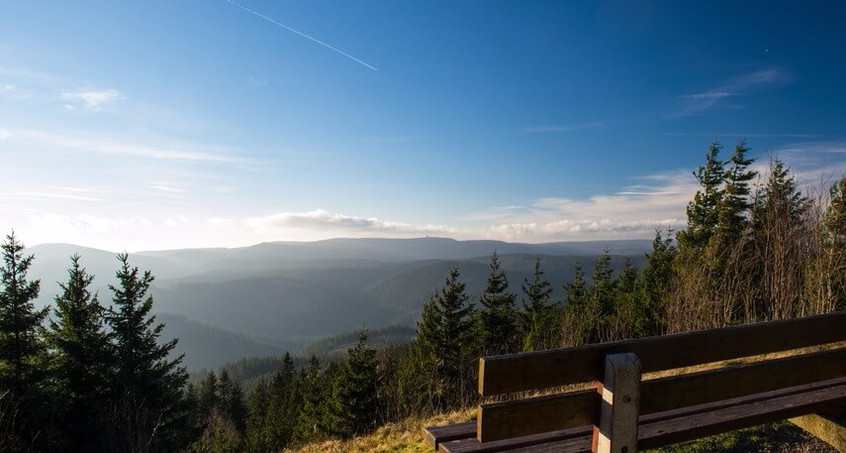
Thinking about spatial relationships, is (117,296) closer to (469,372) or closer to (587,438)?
(469,372)

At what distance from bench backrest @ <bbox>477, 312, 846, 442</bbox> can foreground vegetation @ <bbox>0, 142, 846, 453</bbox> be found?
427 centimetres

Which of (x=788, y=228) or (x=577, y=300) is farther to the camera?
(x=577, y=300)

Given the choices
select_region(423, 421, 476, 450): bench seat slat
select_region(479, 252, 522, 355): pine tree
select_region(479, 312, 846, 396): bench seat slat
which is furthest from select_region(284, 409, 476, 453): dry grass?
select_region(479, 252, 522, 355): pine tree

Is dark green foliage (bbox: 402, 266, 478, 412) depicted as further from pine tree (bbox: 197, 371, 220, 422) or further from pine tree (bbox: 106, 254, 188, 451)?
pine tree (bbox: 197, 371, 220, 422)

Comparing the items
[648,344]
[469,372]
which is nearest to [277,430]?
[469,372]

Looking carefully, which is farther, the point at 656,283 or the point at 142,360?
the point at 656,283

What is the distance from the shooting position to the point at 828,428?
165 inches

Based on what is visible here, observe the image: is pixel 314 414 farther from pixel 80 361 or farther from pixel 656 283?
pixel 656 283

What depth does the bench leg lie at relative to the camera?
159 inches

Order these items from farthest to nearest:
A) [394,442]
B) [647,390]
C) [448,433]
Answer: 1. [394,442]
2. [448,433]
3. [647,390]

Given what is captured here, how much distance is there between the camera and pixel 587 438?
10.6 feet

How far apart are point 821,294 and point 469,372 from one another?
2136cm

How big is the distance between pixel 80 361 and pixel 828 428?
25.6 metres

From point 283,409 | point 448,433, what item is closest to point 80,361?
point 448,433
